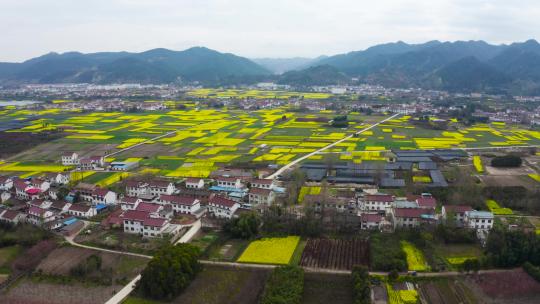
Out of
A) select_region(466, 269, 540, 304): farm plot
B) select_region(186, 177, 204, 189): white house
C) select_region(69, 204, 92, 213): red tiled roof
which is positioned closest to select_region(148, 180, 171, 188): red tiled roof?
select_region(186, 177, 204, 189): white house

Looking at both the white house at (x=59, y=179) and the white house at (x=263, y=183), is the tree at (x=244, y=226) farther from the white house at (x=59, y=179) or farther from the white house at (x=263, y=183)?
the white house at (x=59, y=179)

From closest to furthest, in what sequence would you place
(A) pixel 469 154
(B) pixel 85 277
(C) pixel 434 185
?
(B) pixel 85 277 → (C) pixel 434 185 → (A) pixel 469 154

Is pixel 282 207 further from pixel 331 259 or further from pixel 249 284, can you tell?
pixel 249 284

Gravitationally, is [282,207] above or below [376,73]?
below

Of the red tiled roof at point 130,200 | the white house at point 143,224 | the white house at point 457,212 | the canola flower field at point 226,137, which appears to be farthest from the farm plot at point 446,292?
the canola flower field at point 226,137

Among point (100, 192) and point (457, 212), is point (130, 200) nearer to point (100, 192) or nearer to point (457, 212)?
point (100, 192)

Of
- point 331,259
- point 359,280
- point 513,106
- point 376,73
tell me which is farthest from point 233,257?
point 376,73
